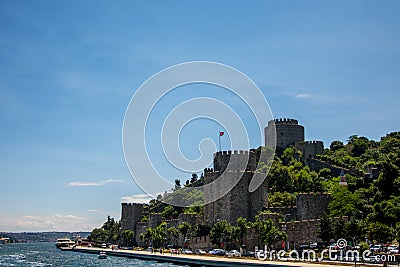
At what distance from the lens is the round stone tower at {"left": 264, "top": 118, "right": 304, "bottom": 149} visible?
9275cm

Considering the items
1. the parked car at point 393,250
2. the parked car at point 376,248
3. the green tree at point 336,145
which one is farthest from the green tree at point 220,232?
the green tree at point 336,145

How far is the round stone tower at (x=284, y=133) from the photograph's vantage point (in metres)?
92.8

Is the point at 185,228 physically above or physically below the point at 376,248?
above

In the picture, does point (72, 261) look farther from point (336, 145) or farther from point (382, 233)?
point (336, 145)

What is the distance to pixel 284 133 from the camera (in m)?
93.7

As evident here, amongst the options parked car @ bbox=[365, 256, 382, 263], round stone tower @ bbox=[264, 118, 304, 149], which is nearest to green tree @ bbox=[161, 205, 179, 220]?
round stone tower @ bbox=[264, 118, 304, 149]

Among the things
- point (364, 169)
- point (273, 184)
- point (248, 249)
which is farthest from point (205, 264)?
point (364, 169)

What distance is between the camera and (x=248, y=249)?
5591 cm

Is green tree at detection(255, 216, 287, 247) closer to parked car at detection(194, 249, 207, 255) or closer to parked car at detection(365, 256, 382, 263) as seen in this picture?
parked car at detection(194, 249, 207, 255)

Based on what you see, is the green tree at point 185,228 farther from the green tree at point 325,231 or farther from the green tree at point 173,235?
the green tree at point 325,231

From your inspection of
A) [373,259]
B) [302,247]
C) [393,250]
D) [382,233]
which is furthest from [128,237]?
[373,259]

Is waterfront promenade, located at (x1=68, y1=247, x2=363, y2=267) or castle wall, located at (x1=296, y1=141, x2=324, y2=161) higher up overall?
castle wall, located at (x1=296, y1=141, x2=324, y2=161)

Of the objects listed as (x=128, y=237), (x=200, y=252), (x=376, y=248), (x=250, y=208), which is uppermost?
(x=250, y=208)

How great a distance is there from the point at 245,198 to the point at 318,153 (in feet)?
100.0
